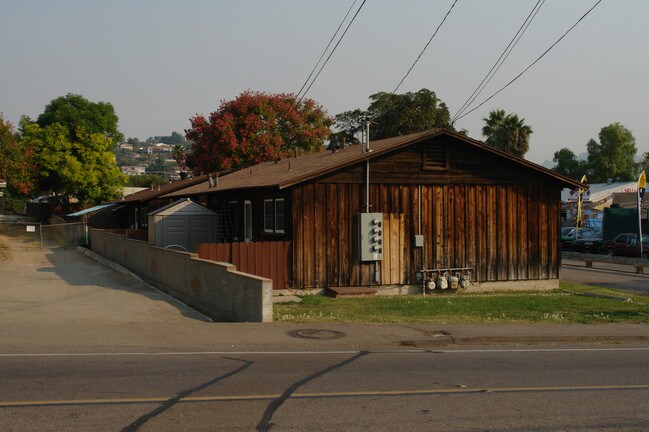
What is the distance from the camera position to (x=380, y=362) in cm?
1064

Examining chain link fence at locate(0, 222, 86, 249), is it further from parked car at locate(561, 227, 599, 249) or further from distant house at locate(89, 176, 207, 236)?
parked car at locate(561, 227, 599, 249)

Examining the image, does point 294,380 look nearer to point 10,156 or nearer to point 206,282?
point 206,282

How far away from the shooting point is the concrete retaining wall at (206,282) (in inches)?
588

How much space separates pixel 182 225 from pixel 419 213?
9.98 metres

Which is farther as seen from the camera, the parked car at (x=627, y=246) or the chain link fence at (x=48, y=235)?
the chain link fence at (x=48, y=235)

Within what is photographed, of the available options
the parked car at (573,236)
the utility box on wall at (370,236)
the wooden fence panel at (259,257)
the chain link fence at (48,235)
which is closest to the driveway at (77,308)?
the wooden fence panel at (259,257)

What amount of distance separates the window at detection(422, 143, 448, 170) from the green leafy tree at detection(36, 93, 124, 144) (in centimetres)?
5221

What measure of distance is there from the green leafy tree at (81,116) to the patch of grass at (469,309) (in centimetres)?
5425

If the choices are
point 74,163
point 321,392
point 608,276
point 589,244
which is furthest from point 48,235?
point 321,392

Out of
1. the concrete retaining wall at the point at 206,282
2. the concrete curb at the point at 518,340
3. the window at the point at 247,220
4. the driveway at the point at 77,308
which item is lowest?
the concrete curb at the point at 518,340

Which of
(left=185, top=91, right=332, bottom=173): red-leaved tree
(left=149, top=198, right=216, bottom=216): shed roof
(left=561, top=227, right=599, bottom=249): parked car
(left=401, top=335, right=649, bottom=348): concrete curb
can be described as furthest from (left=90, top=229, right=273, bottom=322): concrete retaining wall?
(left=561, top=227, right=599, bottom=249): parked car

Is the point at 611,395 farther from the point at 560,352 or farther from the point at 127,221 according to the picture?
the point at 127,221

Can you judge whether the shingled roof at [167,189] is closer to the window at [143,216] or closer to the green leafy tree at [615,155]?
the window at [143,216]

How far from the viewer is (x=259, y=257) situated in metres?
19.9
